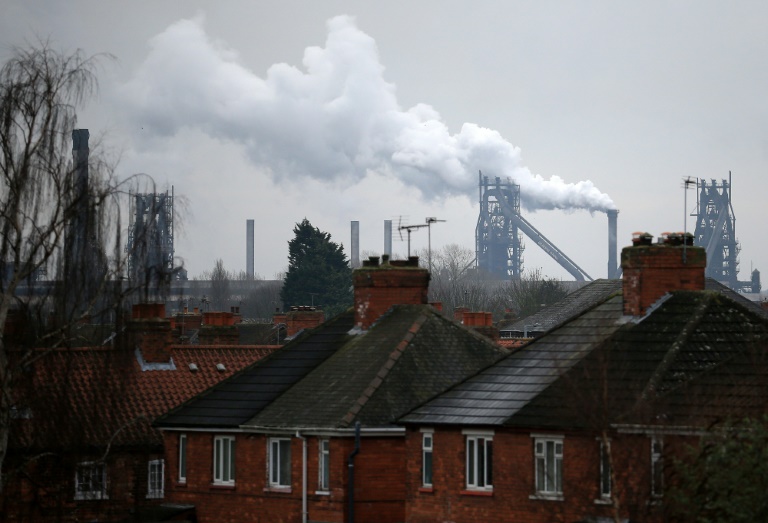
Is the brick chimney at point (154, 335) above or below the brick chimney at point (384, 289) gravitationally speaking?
below

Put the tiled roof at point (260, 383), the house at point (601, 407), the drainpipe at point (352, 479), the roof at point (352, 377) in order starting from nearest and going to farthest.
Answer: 1. the house at point (601, 407)
2. the drainpipe at point (352, 479)
3. the roof at point (352, 377)
4. the tiled roof at point (260, 383)

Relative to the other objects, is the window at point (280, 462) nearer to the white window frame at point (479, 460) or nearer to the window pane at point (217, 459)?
the window pane at point (217, 459)

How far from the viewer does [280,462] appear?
34000 mm

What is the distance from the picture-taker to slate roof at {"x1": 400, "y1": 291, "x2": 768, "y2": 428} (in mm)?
25750

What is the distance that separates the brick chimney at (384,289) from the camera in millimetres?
37719

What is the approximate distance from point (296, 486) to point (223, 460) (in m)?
2.85

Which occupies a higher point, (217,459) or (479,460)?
(479,460)

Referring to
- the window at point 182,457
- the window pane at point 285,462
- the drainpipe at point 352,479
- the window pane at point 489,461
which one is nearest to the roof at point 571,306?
the window at point 182,457

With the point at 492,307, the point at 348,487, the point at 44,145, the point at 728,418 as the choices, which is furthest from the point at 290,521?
the point at 492,307

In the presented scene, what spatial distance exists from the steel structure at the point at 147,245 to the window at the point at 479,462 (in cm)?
741

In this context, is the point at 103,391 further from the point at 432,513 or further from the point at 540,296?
the point at 540,296

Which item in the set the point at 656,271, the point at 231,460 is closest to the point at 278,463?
the point at 231,460

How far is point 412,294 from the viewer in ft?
124

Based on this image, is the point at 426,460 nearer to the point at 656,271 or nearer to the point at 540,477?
the point at 540,477
